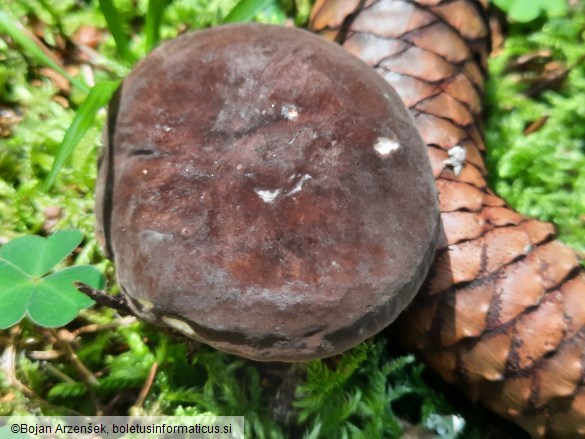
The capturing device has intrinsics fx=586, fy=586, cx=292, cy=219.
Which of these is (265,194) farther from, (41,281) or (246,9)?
(246,9)

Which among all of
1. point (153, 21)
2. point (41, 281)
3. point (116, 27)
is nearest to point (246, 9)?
point (153, 21)

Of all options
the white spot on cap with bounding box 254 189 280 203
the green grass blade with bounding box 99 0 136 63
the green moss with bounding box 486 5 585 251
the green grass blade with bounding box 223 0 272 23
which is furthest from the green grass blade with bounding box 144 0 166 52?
the green moss with bounding box 486 5 585 251

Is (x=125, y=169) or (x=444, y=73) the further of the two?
(x=444, y=73)

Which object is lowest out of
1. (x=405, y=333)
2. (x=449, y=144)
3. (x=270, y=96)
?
(x=405, y=333)

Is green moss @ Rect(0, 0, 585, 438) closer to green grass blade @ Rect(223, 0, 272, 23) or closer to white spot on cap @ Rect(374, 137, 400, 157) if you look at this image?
green grass blade @ Rect(223, 0, 272, 23)

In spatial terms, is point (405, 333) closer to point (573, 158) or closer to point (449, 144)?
point (449, 144)

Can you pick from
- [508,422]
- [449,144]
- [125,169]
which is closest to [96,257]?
[125,169]

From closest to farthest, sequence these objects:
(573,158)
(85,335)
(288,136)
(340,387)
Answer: (288,136) → (340,387) → (85,335) → (573,158)

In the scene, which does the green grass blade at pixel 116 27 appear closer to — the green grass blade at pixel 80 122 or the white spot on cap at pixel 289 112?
the green grass blade at pixel 80 122
